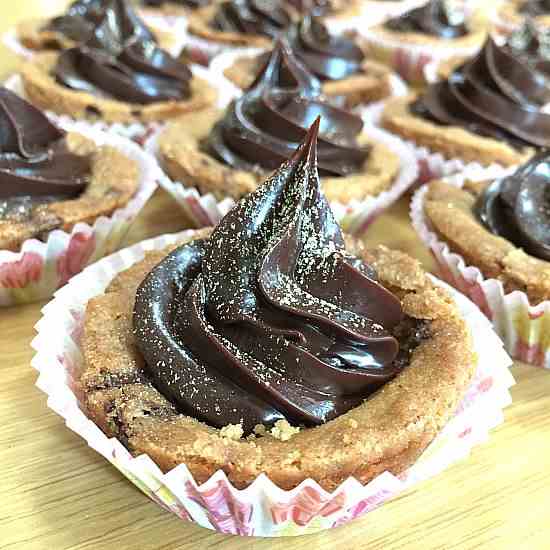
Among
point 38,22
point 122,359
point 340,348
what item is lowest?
point 38,22

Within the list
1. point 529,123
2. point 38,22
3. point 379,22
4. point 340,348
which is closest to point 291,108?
point 529,123

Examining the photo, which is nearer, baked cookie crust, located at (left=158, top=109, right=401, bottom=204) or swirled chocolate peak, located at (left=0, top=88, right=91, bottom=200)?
swirled chocolate peak, located at (left=0, top=88, right=91, bottom=200)

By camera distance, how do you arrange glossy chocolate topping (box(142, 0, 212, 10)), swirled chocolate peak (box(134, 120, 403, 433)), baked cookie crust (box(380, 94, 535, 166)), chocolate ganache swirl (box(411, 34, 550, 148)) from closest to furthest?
1. swirled chocolate peak (box(134, 120, 403, 433))
2. baked cookie crust (box(380, 94, 535, 166))
3. chocolate ganache swirl (box(411, 34, 550, 148))
4. glossy chocolate topping (box(142, 0, 212, 10))

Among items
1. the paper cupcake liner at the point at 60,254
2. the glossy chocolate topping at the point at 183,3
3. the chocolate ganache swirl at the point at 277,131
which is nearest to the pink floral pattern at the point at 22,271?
the paper cupcake liner at the point at 60,254

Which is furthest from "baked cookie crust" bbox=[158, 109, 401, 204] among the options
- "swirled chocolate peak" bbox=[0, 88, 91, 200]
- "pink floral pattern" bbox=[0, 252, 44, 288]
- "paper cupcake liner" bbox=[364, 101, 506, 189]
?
"pink floral pattern" bbox=[0, 252, 44, 288]

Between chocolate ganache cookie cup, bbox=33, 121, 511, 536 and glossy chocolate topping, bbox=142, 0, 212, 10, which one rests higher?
chocolate ganache cookie cup, bbox=33, 121, 511, 536

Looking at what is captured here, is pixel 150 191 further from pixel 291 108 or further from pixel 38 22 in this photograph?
pixel 38 22

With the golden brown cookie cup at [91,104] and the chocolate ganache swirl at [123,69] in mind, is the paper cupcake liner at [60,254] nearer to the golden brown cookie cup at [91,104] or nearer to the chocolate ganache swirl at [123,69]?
the golden brown cookie cup at [91,104]

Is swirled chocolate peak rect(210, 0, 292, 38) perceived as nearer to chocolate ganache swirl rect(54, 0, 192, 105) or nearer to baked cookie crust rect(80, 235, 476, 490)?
chocolate ganache swirl rect(54, 0, 192, 105)
